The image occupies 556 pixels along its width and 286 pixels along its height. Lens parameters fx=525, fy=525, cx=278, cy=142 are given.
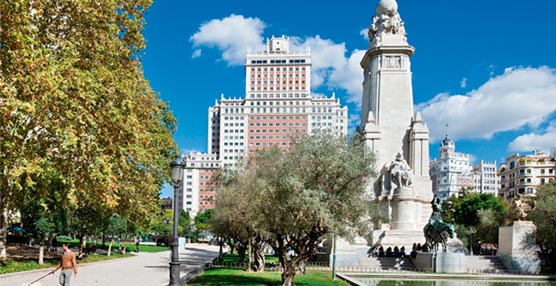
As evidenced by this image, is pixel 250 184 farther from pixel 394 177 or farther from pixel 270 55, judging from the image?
pixel 270 55

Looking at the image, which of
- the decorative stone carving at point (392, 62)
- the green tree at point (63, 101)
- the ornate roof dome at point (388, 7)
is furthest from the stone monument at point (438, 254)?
the ornate roof dome at point (388, 7)

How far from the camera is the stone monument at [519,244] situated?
114 ft

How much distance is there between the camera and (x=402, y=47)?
4912cm

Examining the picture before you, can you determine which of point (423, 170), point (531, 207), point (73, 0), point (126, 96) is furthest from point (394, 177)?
point (73, 0)

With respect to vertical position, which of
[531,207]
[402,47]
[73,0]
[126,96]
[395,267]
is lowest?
[395,267]

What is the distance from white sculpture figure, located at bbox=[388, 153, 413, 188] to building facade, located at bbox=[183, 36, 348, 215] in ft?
340

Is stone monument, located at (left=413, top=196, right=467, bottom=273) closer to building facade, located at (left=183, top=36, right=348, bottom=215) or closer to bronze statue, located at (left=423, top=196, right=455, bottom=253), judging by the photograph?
bronze statue, located at (left=423, top=196, right=455, bottom=253)

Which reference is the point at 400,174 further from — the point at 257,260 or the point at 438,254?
the point at 257,260

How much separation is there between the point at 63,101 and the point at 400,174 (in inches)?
1313

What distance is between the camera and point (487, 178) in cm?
18850

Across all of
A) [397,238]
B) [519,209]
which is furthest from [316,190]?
[397,238]

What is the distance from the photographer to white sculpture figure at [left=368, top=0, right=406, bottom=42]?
165 feet

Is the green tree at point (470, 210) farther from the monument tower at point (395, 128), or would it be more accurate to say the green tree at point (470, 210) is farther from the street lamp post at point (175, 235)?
the street lamp post at point (175, 235)

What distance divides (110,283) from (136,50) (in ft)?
39.6
